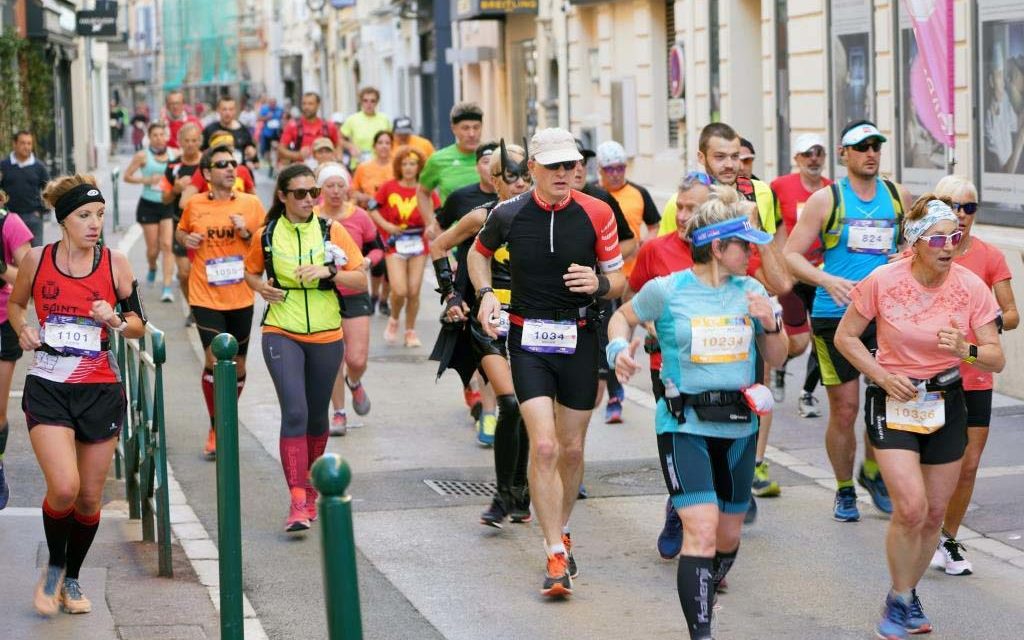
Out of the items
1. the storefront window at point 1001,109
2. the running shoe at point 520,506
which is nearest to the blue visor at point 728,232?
the running shoe at point 520,506

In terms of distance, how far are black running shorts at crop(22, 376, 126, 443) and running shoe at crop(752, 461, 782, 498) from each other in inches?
138

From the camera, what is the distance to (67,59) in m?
41.5

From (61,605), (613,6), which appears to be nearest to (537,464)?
(61,605)

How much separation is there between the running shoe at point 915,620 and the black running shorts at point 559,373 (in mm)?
1575

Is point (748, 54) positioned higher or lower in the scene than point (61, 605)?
higher

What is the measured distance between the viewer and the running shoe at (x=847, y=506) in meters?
8.60

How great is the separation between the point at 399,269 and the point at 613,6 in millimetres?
11601

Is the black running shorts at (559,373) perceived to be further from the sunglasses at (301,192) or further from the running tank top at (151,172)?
Answer: the running tank top at (151,172)

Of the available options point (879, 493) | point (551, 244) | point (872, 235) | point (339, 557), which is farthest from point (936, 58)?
point (339, 557)

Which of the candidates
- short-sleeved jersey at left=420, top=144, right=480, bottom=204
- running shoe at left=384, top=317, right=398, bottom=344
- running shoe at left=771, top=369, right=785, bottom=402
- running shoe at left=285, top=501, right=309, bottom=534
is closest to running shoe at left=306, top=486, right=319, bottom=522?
running shoe at left=285, top=501, right=309, bottom=534

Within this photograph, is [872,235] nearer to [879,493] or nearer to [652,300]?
[879,493]

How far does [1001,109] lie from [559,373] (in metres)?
6.88

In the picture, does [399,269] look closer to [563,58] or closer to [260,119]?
[563,58]

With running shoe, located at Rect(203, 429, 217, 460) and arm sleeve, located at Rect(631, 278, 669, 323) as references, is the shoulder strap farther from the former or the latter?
arm sleeve, located at Rect(631, 278, 669, 323)
